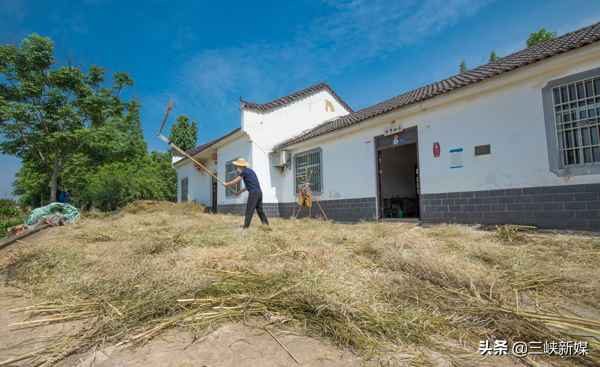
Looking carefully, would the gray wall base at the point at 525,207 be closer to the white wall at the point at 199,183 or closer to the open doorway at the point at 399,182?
the open doorway at the point at 399,182

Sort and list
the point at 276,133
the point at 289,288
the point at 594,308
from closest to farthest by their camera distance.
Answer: the point at 594,308 < the point at 289,288 < the point at 276,133

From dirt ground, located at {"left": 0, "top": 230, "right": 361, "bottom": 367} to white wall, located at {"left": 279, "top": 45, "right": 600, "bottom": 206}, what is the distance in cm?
518

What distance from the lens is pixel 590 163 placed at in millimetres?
4324

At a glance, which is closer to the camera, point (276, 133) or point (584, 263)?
point (584, 263)

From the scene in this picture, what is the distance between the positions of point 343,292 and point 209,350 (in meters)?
0.95

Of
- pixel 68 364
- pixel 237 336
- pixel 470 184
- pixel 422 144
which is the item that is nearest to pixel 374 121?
pixel 422 144

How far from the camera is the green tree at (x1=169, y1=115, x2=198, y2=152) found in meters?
27.0

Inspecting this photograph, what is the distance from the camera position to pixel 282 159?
10.2m

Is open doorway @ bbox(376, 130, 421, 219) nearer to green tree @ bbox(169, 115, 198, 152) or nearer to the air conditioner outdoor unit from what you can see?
the air conditioner outdoor unit

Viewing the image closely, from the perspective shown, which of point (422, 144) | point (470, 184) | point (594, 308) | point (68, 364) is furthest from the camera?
point (422, 144)

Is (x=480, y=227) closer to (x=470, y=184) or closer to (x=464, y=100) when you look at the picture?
(x=470, y=184)

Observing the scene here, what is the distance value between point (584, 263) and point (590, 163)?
243 centimetres

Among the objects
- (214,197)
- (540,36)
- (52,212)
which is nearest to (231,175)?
(214,197)

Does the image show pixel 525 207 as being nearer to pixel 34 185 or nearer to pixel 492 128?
pixel 492 128
